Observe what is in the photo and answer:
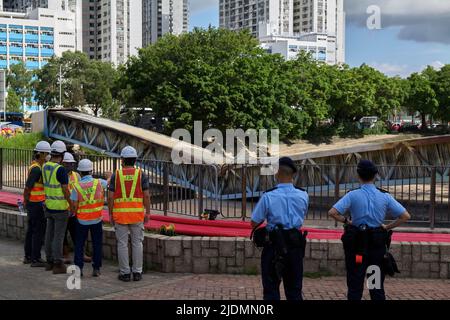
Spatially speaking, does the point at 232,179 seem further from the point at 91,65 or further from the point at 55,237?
the point at 91,65

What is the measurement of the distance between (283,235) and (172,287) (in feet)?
8.65

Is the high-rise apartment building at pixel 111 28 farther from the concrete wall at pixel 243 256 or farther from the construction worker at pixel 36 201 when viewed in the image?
the concrete wall at pixel 243 256

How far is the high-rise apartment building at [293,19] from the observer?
Answer: 152500 millimetres

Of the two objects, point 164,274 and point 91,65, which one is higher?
point 91,65

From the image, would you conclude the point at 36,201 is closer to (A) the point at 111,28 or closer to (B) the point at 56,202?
(B) the point at 56,202

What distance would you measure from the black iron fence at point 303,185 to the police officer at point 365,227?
4.76 metres

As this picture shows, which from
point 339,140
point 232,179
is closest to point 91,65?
point 339,140

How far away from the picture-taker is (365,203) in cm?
546

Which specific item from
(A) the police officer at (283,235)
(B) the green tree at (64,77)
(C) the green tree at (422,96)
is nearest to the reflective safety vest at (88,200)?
(A) the police officer at (283,235)

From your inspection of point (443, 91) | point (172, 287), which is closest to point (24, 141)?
point (172, 287)

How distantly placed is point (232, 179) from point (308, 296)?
22.1ft

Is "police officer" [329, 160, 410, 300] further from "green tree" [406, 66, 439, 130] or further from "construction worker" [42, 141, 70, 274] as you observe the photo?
"green tree" [406, 66, 439, 130]

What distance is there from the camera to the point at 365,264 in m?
5.37

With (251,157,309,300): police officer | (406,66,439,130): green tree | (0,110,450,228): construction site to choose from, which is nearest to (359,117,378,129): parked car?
(406,66,439,130): green tree
